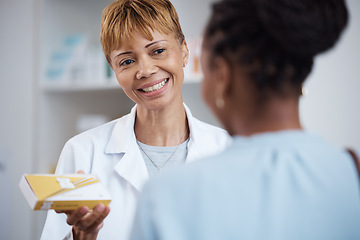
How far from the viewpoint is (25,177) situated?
0.94 m

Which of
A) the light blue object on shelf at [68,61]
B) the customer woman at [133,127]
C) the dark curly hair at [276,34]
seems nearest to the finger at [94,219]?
the customer woman at [133,127]

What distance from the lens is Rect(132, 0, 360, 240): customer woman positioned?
574mm

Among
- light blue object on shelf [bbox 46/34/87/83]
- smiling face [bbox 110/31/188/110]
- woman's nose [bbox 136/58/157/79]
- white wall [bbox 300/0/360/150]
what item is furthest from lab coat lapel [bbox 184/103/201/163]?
light blue object on shelf [bbox 46/34/87/83]

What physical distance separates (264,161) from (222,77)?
148 millimetres

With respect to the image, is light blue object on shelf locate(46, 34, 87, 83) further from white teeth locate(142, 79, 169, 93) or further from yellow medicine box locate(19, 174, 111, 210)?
yellow medicine box locate(19, 174, 111, 210)

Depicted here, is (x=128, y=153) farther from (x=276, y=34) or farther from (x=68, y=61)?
(x=68, y=61)

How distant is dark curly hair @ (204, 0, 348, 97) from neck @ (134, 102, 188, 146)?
74cm

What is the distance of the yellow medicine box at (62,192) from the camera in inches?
34.2

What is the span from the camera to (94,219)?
3.26ft

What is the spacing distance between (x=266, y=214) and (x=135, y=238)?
0.64ft

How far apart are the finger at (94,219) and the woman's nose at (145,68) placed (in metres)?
0.46

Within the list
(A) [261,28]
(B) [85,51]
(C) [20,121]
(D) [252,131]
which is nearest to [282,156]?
(D) [252,131]

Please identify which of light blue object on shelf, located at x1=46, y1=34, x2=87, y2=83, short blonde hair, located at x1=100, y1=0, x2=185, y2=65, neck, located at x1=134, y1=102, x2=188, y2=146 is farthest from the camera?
light blue object on shelf, located at x1=46, y1=34, x2=87, y2=83

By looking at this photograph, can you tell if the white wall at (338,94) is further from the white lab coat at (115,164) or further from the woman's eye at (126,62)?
the woman's eye at (126,62)
